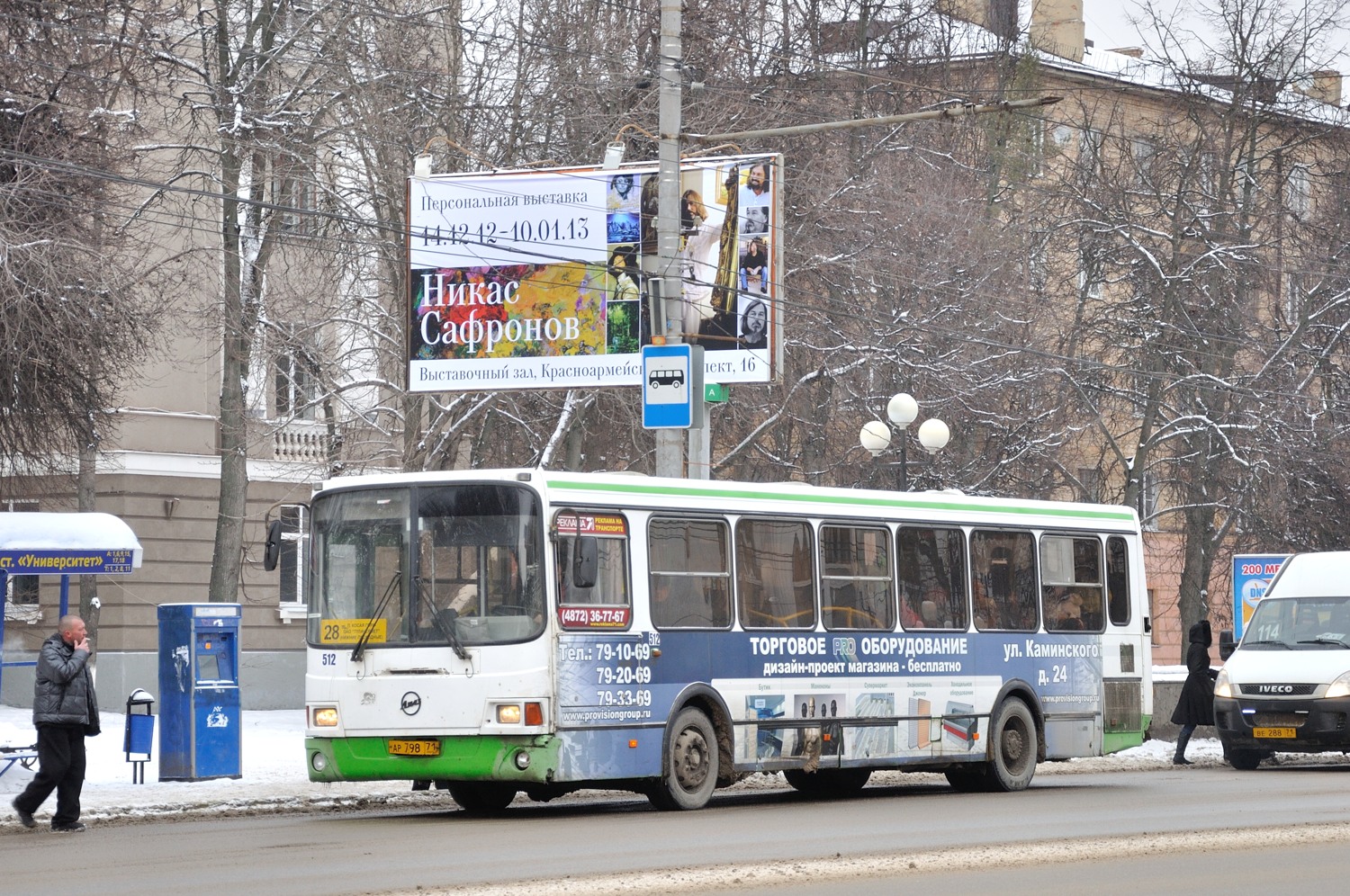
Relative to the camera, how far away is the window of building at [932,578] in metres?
19.6

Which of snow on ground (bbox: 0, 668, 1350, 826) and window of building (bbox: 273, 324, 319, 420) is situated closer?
snow on ground (bbox: 0, 668, 1350, 826)

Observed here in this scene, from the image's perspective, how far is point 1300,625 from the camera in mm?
25062

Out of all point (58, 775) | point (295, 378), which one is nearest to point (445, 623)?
point (58, 775)

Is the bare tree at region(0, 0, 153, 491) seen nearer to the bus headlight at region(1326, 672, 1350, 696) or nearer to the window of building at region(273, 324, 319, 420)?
the window of building at region(273, 324, 319, 420)

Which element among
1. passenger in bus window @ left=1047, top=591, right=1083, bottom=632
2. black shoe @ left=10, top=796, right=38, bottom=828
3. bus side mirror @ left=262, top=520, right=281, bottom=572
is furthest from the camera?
passenger in bus window @ left=1047, top=591, right=1083, bottom=632

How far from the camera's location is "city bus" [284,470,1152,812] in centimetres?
1623

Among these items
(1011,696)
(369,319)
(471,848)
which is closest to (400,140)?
(369,319)

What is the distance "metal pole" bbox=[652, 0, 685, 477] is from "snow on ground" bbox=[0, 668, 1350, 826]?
142 inches

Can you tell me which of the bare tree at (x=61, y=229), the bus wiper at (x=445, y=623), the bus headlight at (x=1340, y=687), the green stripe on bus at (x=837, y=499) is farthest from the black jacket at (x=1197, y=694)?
the bare tree at (x=61, y=229)

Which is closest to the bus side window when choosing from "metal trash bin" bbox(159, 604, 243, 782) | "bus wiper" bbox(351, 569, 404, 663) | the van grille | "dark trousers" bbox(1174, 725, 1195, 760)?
the van grille

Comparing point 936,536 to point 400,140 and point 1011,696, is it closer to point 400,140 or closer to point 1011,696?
point 1011,696

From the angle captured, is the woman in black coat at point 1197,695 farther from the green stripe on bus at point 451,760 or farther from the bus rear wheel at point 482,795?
the green stripe on bus at point 451,760

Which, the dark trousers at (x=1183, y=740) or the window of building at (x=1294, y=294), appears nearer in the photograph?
the dark trousers at (x=1183, y=740)

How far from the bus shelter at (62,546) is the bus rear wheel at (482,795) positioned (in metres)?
3.84
